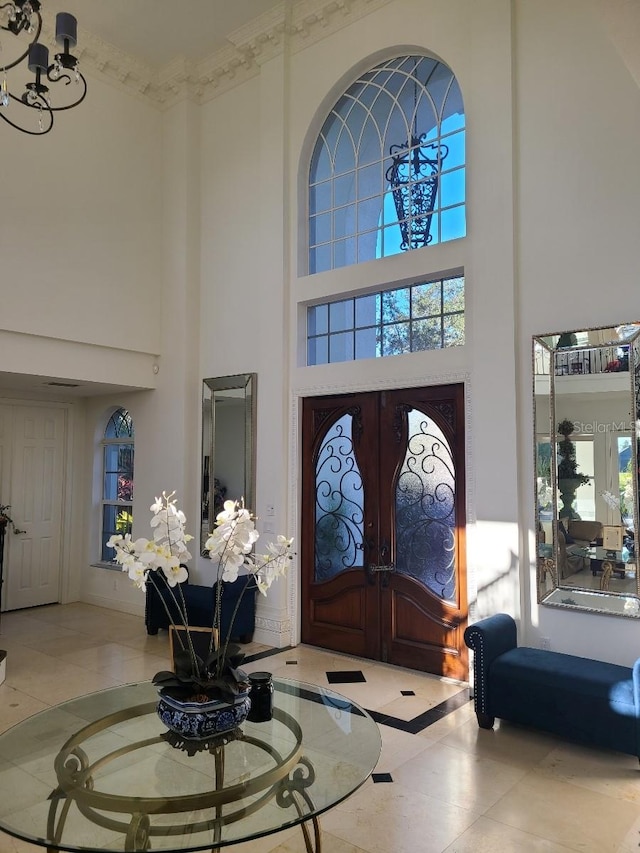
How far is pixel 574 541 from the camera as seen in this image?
4.07m

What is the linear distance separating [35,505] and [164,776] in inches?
229

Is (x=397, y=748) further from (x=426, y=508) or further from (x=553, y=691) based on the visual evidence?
(x=426, y=508)

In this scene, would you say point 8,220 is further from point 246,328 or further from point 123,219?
point 246,328

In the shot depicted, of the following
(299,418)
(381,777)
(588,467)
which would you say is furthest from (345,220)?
(381,777)

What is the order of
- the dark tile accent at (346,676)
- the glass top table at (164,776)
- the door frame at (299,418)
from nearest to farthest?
the glass top table at (164,776) → the dark tile accent at (346,676) → the door frame at (299,418)

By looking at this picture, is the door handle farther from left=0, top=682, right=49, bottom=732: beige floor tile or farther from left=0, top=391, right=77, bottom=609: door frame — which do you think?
left=0, top=391, right=77, bottom=609: door frame

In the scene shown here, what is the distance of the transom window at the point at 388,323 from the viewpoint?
4.99 m

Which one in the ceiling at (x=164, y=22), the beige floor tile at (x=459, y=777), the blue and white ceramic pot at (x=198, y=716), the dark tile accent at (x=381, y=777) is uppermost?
the ceiling at (x=164, y=22)

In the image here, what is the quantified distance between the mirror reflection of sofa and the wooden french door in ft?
2.48

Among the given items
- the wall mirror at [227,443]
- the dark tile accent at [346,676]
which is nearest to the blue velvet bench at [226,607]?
the wall mirror at [227,443]

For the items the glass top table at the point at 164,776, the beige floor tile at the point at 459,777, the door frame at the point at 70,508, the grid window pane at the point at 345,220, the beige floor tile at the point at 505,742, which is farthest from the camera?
the door frame at the point at 70,508

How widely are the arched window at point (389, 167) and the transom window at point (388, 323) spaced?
39cm

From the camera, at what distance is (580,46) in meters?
4.26

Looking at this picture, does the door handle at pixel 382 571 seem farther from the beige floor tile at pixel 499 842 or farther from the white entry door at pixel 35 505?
the white entry door at pixel 35 505
